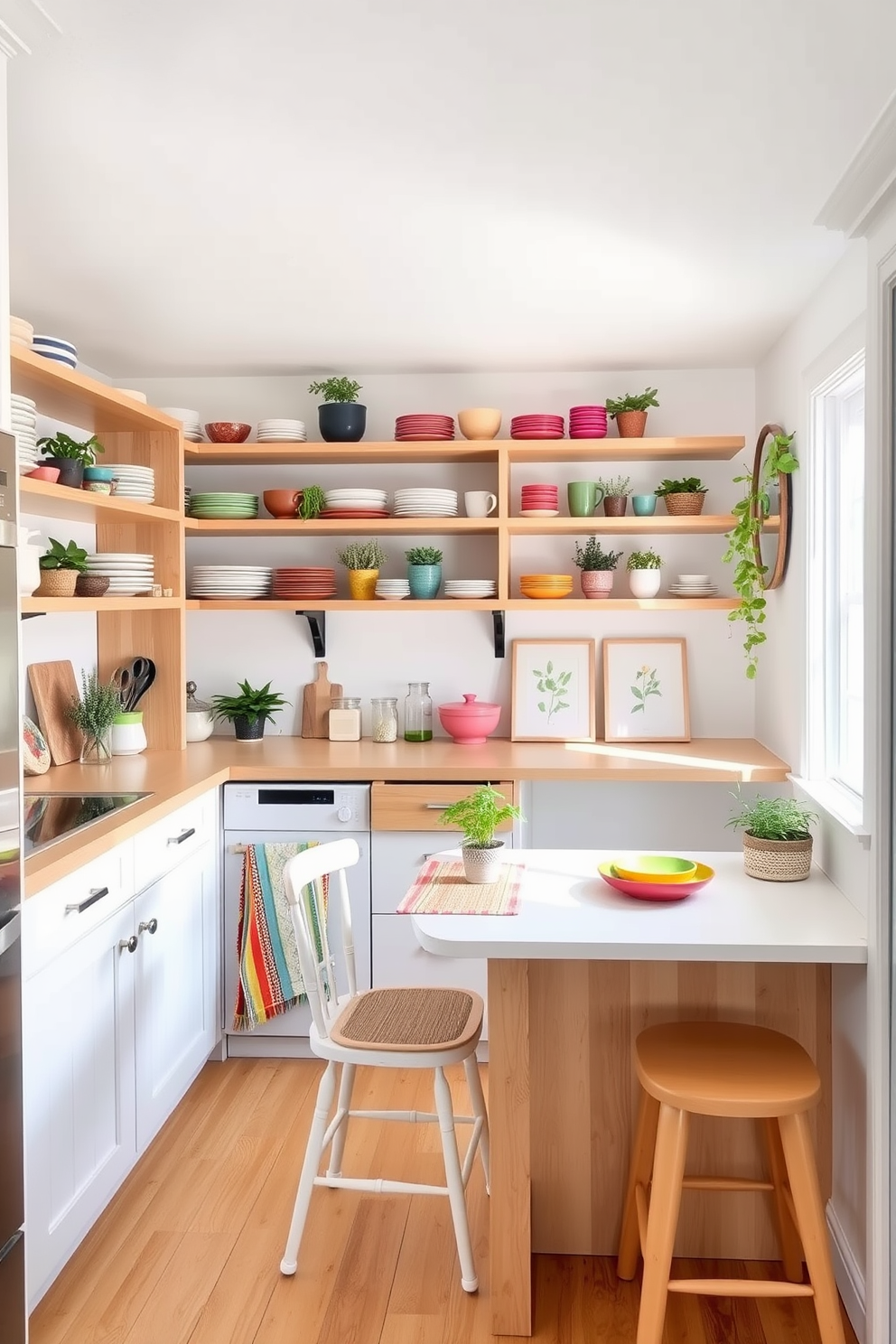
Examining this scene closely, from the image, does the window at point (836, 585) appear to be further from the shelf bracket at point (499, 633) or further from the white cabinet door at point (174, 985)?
the white cabinet door at point (174, 985)

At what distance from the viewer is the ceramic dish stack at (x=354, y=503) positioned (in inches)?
162

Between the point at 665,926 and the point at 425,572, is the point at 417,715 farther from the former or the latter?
the point at 665,926

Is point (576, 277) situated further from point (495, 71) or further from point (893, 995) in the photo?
point (893, 995)

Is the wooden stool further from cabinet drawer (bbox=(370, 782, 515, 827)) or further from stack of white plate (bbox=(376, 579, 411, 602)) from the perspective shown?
stack of white plate (bbox=(376, 579, 411, 602))

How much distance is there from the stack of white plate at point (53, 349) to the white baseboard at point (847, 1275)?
2.78 metres

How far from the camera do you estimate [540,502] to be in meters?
4.16

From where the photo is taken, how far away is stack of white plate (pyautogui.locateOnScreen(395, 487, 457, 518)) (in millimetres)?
4098

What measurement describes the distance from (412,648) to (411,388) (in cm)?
101

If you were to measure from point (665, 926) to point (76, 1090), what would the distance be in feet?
4.48

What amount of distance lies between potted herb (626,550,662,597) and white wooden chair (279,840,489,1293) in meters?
1.85

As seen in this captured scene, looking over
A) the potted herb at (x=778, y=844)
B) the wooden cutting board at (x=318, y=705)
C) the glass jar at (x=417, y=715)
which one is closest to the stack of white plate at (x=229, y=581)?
the wooden cutting board at (x=318, y=705)

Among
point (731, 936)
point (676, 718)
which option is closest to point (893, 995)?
point (731, 936)

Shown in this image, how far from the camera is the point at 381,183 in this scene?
2.40 m

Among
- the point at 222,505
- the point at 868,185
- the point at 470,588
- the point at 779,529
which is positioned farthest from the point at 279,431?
the point at 868,185
